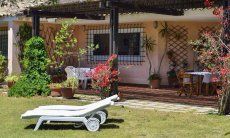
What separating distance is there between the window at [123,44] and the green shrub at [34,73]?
532cm

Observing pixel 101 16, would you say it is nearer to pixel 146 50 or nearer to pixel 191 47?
pixel 146 50

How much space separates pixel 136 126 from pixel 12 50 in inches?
446

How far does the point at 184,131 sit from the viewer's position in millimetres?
8945

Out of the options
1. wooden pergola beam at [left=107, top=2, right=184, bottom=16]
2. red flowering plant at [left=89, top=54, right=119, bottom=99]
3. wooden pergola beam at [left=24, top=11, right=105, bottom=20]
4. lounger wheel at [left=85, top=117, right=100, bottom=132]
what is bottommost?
lounger wheel at [left=85, top=117, right=100, bottom=132]

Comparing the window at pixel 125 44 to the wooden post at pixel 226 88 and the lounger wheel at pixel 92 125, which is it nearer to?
the wooden post at pixel 226 88

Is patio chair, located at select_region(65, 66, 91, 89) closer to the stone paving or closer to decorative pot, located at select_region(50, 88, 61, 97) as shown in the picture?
decorative pot, located at select_region(50, 88, 61, 97)

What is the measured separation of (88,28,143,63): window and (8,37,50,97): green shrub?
17.5 feet

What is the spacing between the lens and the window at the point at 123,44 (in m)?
19.6

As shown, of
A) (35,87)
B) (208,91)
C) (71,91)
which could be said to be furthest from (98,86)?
(208,91)

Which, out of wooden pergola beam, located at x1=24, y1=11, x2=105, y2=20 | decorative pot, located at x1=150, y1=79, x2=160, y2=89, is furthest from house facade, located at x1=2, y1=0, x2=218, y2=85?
decorative pot, located at x1=150, y1=79, x2=160, y2=89

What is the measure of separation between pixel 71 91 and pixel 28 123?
4755 mm

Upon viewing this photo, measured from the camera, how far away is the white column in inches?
765

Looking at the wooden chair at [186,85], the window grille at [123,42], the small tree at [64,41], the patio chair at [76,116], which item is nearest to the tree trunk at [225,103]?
the patio chair at [76,116]

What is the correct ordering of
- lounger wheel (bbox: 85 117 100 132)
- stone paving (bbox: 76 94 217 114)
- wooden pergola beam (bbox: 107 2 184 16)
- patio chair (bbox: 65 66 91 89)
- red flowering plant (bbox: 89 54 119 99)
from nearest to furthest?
lounger wheel (bbox: 85 117 100 132) < stone paving (bbox: 76 94 217 114) < red flowering plant (bbox: 89 54 119 99) < wooden pergola beam (bbox: 107 2 184 16) < patio chair (bbox: 65 66 91 89)
